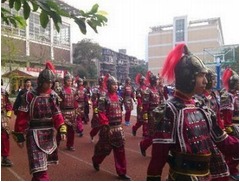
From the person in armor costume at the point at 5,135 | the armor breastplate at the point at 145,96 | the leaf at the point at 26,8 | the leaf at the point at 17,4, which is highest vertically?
the leaf at the point at 17,4

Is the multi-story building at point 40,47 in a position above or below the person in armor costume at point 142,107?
above

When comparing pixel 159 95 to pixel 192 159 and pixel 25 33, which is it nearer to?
pixel 192 159

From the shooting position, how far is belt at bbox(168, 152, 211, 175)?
108 inches

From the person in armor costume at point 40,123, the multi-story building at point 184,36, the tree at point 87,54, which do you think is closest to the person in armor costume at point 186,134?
the person in armor costume at point 40,123

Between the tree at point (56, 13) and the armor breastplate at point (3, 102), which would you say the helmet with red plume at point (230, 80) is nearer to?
the tree at point (56, 13)

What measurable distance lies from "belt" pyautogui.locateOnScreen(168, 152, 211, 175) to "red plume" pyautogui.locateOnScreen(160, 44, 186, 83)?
28.1 inches

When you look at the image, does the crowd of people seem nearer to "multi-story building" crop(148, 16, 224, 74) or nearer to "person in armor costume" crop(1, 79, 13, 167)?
"person in armor costume" crop(1, 79, 13, 167)

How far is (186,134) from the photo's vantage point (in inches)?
109

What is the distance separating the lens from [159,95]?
9188mm

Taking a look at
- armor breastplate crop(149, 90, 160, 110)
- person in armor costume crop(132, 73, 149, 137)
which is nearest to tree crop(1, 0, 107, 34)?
person in armor costume crop(132, 73, 149, 137)

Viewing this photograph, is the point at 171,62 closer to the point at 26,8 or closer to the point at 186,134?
the point at 186,134

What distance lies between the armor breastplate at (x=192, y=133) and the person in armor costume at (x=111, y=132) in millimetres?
2857

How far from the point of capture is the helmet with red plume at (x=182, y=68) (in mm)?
2865

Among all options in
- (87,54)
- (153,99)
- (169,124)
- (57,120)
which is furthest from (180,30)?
(169,124)
